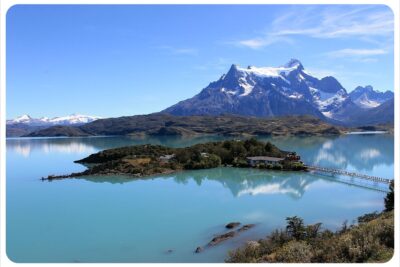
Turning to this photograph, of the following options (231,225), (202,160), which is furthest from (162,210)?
(202,160)

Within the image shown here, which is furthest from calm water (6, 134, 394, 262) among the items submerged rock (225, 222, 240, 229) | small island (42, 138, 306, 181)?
small island (42, 138, 306, 181)

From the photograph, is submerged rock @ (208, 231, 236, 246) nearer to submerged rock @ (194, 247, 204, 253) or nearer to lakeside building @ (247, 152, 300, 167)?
submerged rock @ (194, 247, 204, 253)

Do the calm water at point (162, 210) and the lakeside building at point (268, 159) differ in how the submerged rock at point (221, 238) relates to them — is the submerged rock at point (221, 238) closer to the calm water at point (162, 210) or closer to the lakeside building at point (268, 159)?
the calm water at point (162, 210)

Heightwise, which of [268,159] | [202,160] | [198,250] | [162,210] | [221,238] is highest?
[268,159]

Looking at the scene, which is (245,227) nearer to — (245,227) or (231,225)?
(245,227)

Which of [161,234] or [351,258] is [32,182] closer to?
[161,234]
